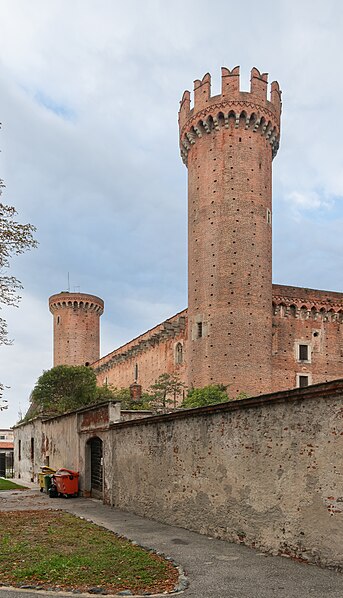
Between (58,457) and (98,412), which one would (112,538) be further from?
(58,457)

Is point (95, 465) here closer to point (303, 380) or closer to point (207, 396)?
point (207, 396)

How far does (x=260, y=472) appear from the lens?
1055cm

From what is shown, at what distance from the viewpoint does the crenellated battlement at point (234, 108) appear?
3956cm

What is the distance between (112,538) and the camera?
11.4m

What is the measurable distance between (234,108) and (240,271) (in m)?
10.2

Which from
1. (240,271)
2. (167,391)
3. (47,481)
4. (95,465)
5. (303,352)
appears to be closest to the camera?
(95,465)

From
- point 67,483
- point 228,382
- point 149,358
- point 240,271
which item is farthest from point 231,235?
point 67,483

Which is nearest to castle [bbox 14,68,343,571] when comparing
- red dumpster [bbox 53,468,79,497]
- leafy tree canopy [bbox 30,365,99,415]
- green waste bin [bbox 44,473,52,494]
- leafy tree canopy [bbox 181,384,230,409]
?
red dumpster [bbox 53,468,79,497]

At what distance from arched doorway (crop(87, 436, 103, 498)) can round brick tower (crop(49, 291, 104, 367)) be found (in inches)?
1866

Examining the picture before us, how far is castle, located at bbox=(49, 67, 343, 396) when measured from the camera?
37969 millimetres

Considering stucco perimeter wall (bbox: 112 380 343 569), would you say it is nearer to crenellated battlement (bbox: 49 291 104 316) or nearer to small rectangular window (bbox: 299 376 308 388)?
small rectangular window (bbox: 299 376 308 388)

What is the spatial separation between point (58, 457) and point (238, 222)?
61.8 feet

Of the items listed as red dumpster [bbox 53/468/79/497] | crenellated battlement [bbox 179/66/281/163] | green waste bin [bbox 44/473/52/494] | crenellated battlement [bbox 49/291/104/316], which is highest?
crenellated battlement [bbox 179/66/281/163]

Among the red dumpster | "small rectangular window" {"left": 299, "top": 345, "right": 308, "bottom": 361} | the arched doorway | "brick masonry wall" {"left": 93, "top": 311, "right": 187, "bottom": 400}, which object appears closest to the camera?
the arched doorway
